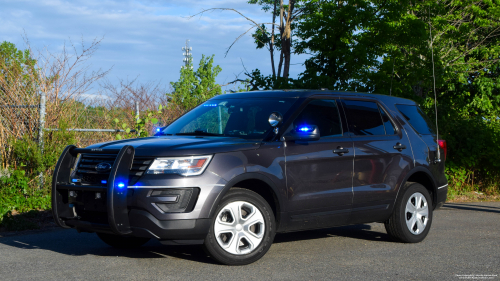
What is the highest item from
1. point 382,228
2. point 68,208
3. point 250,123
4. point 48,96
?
point 48,96

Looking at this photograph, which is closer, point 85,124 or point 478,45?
point 85,124

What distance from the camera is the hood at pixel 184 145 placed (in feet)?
17.9

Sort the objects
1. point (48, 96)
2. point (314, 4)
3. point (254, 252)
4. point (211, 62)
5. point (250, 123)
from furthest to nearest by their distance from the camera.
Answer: point (211, 62) → point (314, 4) → point (48, 96) → point (250, 123) → point (254, 252)

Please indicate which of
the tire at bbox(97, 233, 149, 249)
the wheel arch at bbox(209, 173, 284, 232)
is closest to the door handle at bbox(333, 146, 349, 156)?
the wheel arch at bbox(209, 173, 284, 232)

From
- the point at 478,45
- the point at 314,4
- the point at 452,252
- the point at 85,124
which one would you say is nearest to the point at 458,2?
the point at 478,45

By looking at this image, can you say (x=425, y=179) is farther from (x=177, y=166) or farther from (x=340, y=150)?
(x=177, y=166)

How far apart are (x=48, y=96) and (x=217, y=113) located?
510 cm

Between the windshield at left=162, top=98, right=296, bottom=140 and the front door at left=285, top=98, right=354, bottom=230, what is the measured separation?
0.32m

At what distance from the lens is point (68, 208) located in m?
5.90

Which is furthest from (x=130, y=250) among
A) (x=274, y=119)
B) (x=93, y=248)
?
(x=274, y=119)

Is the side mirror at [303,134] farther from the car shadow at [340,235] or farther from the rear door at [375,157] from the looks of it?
the car shadow at [340,235]

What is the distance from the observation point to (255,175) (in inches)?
229

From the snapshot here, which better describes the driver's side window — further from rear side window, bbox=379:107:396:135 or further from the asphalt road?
the asphalt road

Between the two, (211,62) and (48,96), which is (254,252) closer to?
(48,96)
